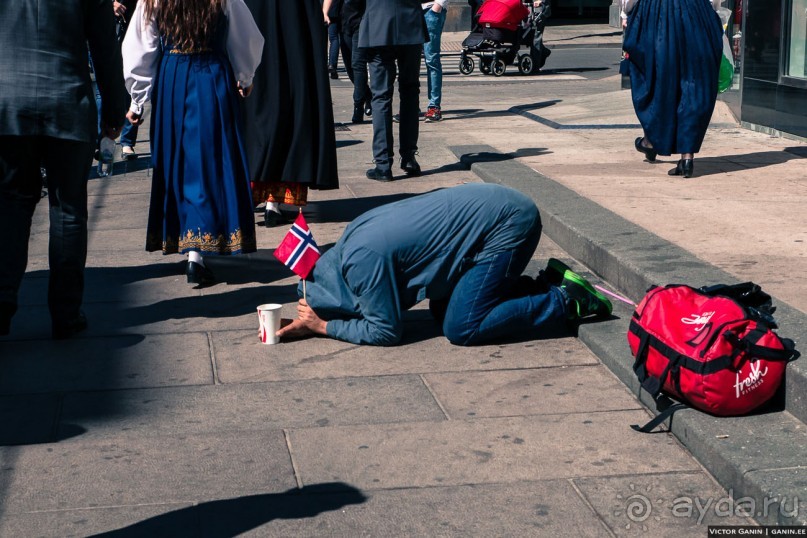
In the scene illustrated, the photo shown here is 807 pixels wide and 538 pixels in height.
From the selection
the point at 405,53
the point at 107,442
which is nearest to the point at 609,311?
the point at 107,442

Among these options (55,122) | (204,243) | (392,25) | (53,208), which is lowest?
(204,243)

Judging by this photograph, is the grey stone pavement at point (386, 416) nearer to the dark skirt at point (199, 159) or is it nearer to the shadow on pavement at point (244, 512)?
the shadow on pavement at point (244, 512)

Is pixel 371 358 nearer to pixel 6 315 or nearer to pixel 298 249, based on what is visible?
pixel 298 249

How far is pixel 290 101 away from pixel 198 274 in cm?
169

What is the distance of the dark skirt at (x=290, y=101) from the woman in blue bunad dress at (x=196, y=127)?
1157 millimetres

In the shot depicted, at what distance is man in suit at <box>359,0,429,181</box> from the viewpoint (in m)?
8.73

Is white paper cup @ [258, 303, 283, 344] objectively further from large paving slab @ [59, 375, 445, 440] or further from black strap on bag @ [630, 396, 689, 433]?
black strap on bag @ [630, 396, 689, 433]

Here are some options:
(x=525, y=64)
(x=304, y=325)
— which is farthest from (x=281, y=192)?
(x=525, y=64)

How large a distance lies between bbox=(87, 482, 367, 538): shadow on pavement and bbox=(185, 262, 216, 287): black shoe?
263 centimetres

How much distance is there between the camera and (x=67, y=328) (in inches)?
204

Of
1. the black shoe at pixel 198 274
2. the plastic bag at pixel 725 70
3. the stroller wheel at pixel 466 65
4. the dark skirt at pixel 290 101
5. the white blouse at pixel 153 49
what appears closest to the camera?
the white blouse at pixel 153 49

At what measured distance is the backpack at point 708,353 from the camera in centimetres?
385

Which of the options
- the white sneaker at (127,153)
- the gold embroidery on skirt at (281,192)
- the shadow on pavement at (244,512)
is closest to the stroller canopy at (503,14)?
the white sneaker at (127,153)

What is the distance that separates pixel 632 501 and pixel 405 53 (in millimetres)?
5845
